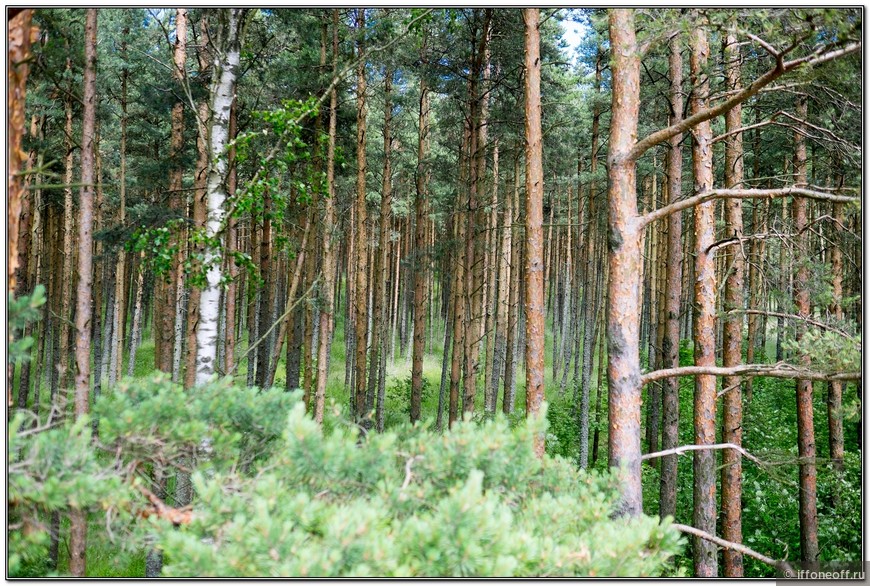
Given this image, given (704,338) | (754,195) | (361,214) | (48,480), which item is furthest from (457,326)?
(48,480)

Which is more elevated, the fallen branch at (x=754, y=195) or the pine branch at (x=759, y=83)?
the pine branch at (x=759, y=83)

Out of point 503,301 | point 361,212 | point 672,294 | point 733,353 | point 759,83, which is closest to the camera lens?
point 759,83

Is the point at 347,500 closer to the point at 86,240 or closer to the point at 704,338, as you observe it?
the point at 86,240

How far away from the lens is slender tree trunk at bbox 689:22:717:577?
Result: 6316mm

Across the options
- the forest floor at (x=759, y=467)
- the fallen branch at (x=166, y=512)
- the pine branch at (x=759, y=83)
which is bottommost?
the forest floor at (x=759, y=467)

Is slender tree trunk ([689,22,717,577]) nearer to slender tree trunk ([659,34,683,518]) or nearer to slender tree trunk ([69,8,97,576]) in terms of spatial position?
slender tree trunk ([659,34,683,518])

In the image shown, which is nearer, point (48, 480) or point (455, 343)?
point (48, 480)

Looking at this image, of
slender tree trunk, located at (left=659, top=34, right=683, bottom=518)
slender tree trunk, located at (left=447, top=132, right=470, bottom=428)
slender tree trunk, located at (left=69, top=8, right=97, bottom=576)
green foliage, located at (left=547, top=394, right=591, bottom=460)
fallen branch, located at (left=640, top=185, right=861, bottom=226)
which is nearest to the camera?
fallen branch, located at (left=640, top=185, right=861, bottom=226)

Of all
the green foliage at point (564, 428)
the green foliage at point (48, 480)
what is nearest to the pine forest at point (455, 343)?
the green foliage at point (48, 480)

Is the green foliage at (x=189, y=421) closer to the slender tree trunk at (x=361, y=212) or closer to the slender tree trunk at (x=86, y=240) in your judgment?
the slender tree trunk at (x=86, y=240)

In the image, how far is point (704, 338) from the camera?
6.57 metres

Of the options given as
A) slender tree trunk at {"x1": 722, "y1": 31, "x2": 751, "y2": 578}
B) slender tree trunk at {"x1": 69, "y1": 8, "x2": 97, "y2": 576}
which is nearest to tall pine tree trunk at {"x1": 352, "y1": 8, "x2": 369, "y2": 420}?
slender tree trunk at {"x1": 69, "y1": 8, "x2": 97, "y2": 576}

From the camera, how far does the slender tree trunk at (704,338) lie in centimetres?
632

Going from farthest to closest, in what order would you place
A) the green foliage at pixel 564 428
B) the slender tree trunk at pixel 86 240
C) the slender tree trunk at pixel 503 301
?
the green foliage at pixel 564 428, the slender tree trunk at pixel 503 301, the slender tree trunk at pixel 86 240
